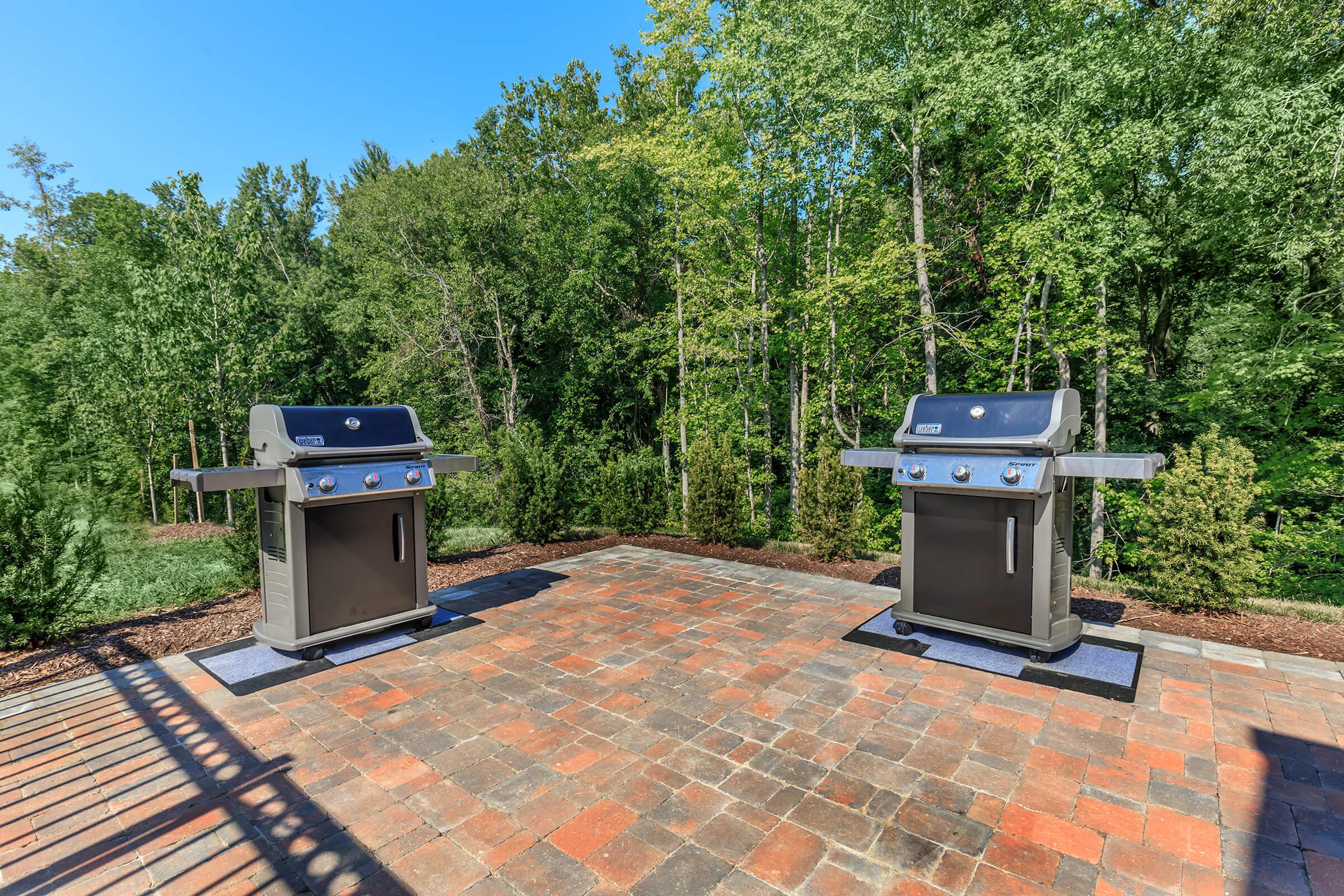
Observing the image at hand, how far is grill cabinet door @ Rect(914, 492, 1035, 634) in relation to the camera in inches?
152

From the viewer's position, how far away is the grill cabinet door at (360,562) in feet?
13.3

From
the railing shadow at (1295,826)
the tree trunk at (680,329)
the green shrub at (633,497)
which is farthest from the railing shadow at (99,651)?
the tree trunk at (680,329)

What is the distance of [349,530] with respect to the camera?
4.19 m

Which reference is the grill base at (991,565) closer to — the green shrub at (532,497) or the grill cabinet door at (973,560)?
the grill cabinet door at (973,560)

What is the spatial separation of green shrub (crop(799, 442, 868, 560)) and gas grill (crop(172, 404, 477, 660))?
4.20 meters

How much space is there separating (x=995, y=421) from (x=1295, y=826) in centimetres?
239

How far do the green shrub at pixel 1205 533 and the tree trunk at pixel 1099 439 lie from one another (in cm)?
443

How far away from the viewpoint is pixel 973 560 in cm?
406

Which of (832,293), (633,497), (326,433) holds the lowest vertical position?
(633,497)

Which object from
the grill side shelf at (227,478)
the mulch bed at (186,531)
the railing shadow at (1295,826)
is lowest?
the mulch bed at (186,531)

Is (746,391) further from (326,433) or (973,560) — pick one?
(326,433)

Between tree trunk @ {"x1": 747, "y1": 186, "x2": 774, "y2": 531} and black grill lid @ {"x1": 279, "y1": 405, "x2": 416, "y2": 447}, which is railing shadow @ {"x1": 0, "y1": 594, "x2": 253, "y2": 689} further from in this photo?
tree trunk @ {"x1": 747, "y1": 186, "x2": 774, "y2": 531}

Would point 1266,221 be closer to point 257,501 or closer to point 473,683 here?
point 473,683

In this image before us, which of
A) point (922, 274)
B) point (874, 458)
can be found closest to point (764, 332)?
point (922, 274)
